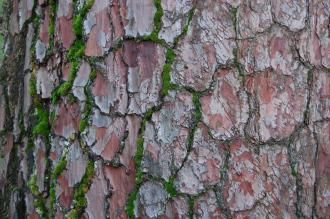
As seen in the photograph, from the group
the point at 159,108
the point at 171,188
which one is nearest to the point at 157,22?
the point at 159,108

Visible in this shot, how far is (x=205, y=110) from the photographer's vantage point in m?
1.31

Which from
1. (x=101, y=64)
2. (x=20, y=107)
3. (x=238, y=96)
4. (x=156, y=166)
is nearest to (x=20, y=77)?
(x=20, y=107)

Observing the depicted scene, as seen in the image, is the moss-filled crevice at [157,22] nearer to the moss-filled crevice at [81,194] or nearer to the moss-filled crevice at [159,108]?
the moss-filled crevice at [159,108]

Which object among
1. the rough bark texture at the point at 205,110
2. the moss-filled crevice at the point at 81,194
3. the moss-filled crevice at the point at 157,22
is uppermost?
the moss-filled crevice at the point at 157,22

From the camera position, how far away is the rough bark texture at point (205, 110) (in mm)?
1313

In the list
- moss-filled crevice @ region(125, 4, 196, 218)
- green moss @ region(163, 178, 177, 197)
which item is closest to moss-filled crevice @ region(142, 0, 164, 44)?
moss-filled crevice @ region(125, 4, 196, 218)

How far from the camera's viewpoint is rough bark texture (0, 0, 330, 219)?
4.31 feet

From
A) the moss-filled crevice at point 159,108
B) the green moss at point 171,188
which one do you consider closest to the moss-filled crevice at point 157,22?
the moss-filled crevice at point 159,108

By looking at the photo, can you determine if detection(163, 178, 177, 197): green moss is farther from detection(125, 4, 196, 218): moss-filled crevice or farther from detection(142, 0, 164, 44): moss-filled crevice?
detection(142, 0, 164, 44): moss-filled crevice

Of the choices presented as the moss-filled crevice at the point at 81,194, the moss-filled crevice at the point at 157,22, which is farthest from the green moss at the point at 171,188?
the moss-filled crevice at the point at 157,22

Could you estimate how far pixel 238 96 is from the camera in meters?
1.32

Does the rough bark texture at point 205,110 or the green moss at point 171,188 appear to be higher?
the rough bark texture at point 205,110

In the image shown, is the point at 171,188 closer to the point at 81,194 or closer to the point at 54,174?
the point at 81,194

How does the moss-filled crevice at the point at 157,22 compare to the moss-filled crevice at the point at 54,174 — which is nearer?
the moss-filled crevice at the point at 157,22
